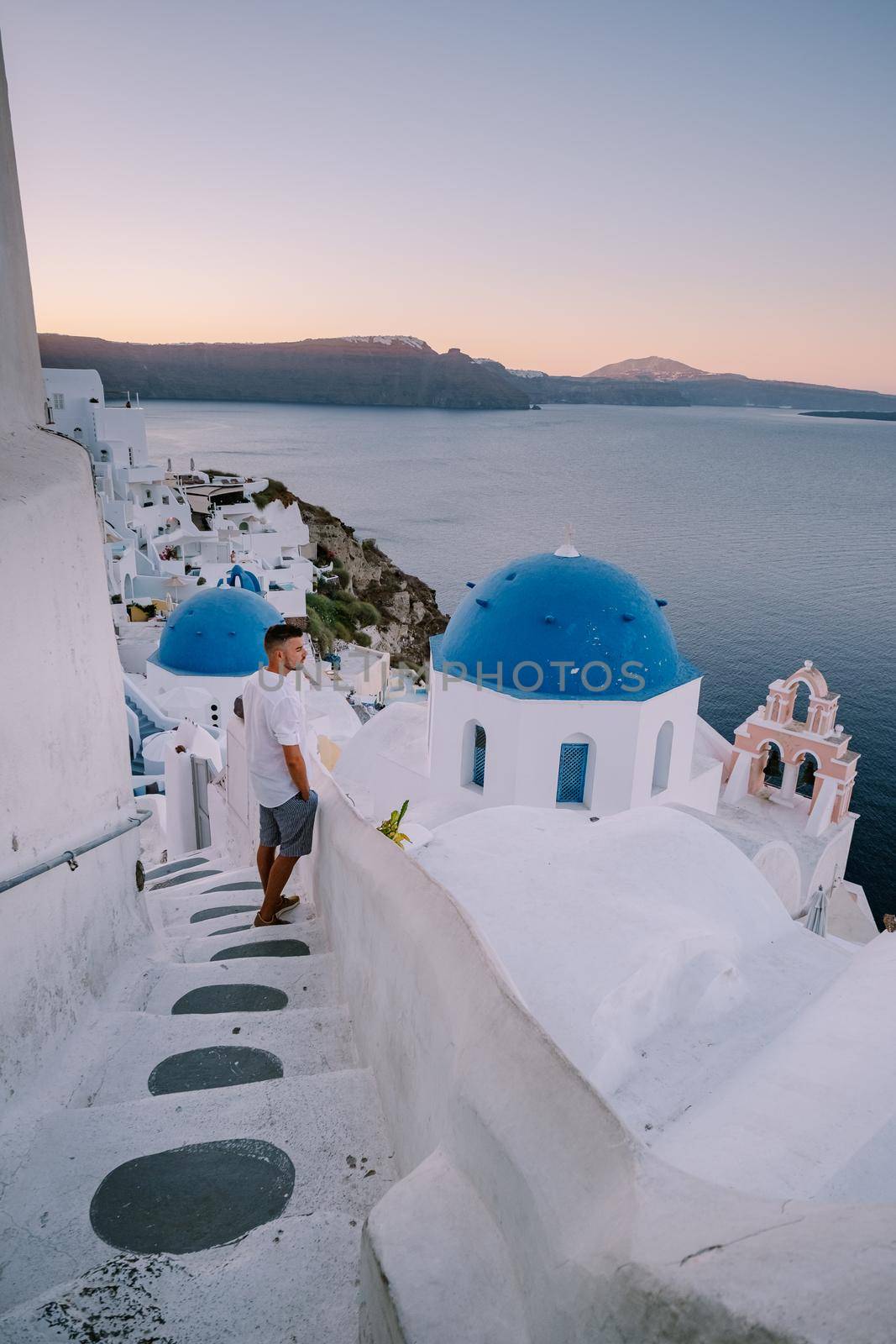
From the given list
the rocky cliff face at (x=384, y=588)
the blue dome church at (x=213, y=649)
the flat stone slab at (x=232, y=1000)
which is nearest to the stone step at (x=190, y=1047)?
the flat stone slab at (x=232, y=1000)

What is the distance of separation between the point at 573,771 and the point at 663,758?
1.35m

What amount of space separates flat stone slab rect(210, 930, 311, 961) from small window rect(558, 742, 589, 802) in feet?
21.4

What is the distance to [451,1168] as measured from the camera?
6.12 ft

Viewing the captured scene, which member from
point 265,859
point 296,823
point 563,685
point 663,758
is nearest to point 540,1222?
point 296,823

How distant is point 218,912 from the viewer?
4.55 meters

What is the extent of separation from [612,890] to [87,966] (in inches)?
96.2

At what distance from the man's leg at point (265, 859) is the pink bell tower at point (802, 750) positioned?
12.3 m

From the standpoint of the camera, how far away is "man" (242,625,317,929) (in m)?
3.75

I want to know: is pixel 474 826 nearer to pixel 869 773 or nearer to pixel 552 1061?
pixel 552 1061

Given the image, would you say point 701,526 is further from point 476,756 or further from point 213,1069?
point 213,1069

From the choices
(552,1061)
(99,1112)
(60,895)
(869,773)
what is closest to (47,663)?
(60,895)

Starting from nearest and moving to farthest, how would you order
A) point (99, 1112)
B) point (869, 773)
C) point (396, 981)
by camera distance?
point (99, 1112) → point (396, 981) → point (869, 773)

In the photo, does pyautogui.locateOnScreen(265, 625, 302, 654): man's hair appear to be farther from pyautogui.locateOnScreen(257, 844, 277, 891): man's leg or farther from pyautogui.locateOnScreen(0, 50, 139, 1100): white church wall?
pyautogui.locateOnScreen(257, 844, 277, 891): man's leg

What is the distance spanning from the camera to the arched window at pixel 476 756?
1060 cm
